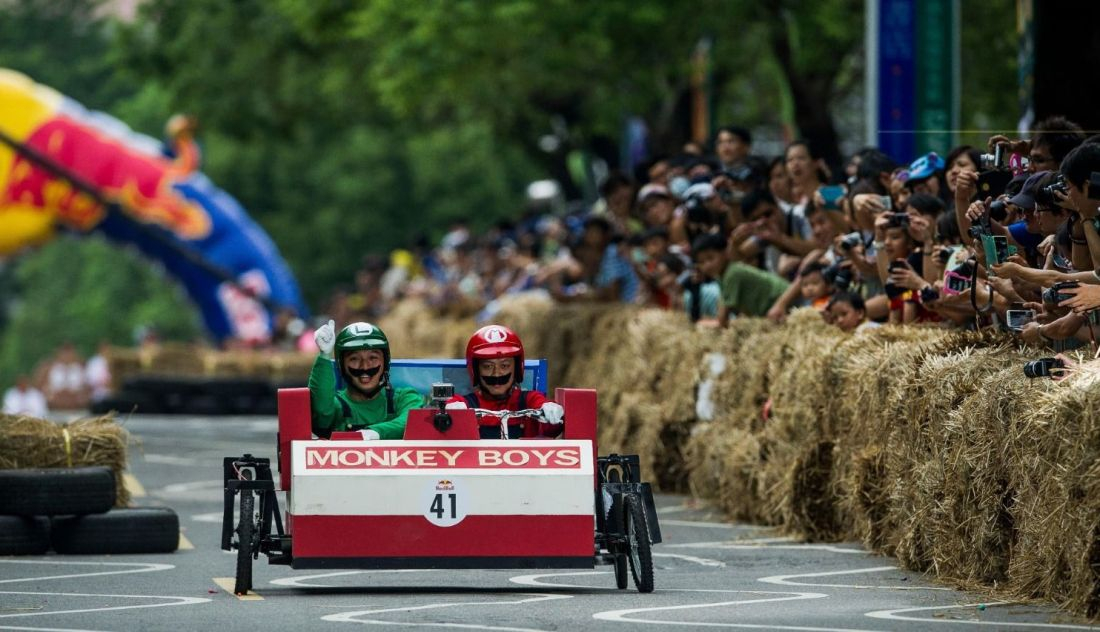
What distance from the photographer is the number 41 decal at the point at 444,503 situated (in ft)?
40.6

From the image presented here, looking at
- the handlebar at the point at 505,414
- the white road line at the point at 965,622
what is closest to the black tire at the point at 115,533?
the handlebar at the point at 505,414

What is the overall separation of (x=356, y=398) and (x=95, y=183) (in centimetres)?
3368

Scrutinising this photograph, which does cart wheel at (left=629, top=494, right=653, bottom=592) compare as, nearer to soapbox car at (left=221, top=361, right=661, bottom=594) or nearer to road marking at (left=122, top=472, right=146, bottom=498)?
soapbox car at (left=221, top=361, right=661, bottom=594)

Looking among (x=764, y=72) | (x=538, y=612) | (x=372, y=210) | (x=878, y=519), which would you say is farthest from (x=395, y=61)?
(x=372, y=210)

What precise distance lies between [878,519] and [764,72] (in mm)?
30427

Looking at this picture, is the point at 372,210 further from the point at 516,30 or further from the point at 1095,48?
the point at 1095,48

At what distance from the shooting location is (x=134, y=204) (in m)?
46.8

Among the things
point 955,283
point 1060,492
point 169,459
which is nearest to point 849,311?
point 955,283

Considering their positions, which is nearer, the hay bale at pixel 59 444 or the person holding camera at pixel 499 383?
the person holding camera at pixel 499 383

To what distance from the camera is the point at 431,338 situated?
114 feet

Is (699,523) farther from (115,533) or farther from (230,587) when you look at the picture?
(230,587)

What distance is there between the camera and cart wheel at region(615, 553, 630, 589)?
12.9 metres

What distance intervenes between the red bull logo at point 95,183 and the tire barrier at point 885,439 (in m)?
24.7

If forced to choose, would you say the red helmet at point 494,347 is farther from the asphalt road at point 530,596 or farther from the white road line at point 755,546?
the white road line at point 755,546
